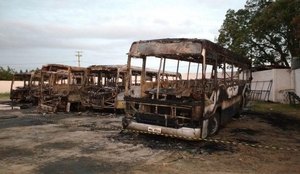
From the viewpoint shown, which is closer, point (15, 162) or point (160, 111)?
point (15, 162)

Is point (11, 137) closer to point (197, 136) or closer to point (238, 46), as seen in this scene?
point (197, 136)

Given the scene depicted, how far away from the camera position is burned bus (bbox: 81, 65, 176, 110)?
17.0 m

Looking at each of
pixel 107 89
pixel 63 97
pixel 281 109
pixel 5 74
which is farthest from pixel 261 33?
pixel 5 74

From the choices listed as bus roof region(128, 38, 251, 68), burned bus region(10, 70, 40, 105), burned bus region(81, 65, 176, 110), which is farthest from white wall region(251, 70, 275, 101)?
burned bus region(10, 70, 40, 105)

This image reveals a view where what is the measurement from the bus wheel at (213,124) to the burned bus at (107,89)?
21.9ft

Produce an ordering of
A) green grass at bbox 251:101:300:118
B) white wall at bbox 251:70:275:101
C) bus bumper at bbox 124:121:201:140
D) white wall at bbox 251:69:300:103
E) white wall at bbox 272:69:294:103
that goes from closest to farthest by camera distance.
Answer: bus bumper at bbox 124:121:201:140
green grass at bbox 251:101:300:118
white wall at bbox 251:69:300:103
white wall at bbox 272:69:294:103
white wall at bbox 251:70:275:101

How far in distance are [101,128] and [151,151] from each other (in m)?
4.11

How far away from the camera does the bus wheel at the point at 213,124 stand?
942cm

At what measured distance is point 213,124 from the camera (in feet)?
32.4

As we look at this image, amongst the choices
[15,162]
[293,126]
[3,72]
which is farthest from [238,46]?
[3,72]

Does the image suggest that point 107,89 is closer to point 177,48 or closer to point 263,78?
point 177,48

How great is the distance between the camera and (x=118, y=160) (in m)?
7.14

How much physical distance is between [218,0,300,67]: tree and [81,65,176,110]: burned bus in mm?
12983

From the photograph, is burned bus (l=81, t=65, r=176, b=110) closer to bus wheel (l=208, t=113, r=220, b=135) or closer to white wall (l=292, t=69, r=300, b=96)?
bus wheel (l=208, t=113, r=220, b=135)
